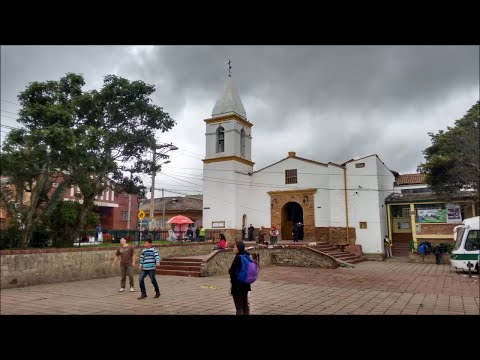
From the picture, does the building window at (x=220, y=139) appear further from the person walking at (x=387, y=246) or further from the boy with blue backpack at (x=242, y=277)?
the boy with blue backpack at (x=242, y=277)

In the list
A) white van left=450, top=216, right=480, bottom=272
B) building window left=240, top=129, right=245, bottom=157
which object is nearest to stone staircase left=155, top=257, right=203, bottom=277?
white van left=450, top=216, right=480, bottom=272

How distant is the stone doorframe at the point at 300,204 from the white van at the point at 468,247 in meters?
8.25

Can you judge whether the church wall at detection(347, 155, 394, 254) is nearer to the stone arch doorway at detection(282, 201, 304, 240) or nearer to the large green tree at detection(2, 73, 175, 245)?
→ the stone arch doorway at detection(282, 201, 304, 240)

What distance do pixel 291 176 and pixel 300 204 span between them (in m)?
1.79

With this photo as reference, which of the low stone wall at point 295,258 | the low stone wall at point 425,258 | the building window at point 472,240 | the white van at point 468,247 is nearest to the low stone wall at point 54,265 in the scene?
the low stone wall at point 295,258

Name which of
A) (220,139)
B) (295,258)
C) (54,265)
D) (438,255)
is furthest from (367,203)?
(54,265)

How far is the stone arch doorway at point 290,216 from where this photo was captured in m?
22.0

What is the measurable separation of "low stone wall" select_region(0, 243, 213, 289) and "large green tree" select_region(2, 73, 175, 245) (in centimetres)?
116

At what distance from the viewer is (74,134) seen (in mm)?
8078

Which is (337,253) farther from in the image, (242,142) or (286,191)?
(242,142)

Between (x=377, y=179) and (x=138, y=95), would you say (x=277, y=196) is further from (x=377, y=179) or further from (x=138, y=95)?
(x=138, y=95)

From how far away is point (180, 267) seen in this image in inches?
517
